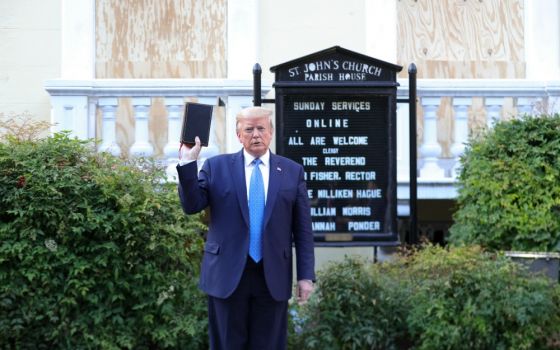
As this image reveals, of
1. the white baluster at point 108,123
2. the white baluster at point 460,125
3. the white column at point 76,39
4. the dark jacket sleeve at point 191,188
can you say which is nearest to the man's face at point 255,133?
the dark jacket sleeve at point 191,188

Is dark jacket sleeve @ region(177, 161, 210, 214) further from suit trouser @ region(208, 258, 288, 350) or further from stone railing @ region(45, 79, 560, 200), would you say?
stone railing @ region(45, 79, 560, 200)

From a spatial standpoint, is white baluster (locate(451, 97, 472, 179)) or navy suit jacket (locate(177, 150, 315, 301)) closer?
navy suit jacket (locate(177, 150, 315, 301))

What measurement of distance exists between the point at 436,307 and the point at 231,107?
10.9 ft

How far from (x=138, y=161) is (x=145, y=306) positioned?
4.24 feet

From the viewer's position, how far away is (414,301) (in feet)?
20.8

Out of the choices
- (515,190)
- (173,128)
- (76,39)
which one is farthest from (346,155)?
(76,39)

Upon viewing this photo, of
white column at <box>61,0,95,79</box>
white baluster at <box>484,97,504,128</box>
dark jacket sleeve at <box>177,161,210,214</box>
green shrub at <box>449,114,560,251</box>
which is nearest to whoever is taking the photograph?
dark jacket sleeve at <box>177,161,210,214</box>

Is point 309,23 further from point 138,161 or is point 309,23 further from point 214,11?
point 138,161

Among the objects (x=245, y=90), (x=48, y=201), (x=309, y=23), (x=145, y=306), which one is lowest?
(x=145, y=306)

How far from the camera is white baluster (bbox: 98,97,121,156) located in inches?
340

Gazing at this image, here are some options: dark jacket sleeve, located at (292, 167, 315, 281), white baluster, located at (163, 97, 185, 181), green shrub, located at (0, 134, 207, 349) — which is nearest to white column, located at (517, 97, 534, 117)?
white baluster, located at (163, 97, 185, 181)

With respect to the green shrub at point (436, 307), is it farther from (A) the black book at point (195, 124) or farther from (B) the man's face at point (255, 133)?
(A) the black book at point (195, 124)

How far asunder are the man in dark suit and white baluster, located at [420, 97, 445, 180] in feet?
12.1

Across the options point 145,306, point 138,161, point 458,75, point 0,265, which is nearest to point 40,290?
point 0,265
